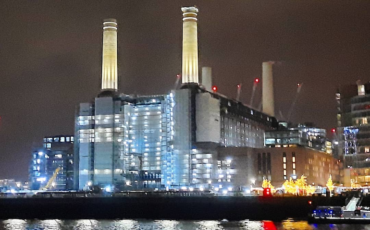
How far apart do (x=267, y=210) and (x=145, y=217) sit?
64.9 ft

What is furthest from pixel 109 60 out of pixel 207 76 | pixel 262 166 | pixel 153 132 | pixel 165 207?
pixel 165 207

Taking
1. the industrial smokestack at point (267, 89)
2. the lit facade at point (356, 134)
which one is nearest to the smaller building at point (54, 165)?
the industrial smokestack at point (267, 89)

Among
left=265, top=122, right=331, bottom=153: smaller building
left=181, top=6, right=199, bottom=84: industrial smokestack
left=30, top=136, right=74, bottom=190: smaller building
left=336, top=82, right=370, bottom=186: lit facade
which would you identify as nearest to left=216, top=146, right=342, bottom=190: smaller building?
left=336, top=82, right=370, bottom=186: lit facade

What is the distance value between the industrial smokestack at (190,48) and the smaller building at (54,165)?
169 ft

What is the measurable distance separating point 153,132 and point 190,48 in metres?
22.4

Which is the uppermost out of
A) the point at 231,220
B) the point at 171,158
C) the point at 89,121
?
the point at 89,121

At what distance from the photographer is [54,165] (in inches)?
7259

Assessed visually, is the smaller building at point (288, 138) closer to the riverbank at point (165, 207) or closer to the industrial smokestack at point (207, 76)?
the industrial smokestack at point (207, 76)

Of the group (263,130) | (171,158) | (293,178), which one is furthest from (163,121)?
(263,130)

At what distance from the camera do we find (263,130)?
186000mm

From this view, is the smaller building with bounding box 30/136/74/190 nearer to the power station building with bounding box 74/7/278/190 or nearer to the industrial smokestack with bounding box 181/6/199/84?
the power station building with bounding box 74/7/278/190

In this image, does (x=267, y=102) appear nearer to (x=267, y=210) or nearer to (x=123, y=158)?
(x=123, y=158)

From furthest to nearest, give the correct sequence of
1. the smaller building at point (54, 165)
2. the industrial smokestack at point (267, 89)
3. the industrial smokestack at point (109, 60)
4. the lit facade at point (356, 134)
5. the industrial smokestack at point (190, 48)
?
the industrial smokestack at point (267, 89) < the smaller building at point (54, 165) < the industrial smokestack at point (109, 60) < the lit facade at point (356, 134) < the industrial smokestack at point (190, 48)

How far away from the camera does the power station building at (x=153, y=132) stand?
143250 mm
